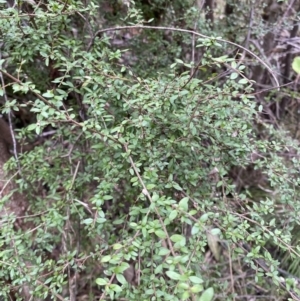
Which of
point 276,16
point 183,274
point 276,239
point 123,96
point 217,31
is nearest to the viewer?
point 183,274

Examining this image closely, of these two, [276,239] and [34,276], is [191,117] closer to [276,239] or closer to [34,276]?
[276,239]

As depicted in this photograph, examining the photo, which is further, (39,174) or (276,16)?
(276,16)

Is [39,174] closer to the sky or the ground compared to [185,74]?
closer to the ground

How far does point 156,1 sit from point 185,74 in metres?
0.62

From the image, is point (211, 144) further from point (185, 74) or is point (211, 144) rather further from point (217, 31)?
point (217, 31)

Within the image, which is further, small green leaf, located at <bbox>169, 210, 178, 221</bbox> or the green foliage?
the green foliage

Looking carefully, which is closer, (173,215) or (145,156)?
(173,215)

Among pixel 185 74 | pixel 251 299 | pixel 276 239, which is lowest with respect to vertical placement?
pixel 251 299

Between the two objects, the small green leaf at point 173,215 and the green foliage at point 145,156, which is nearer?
the small green leaf at point 173,215

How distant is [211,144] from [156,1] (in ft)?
2.32

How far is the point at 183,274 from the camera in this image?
0.63 meters

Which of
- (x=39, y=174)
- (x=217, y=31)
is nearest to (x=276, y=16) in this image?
(x=217, y=31)

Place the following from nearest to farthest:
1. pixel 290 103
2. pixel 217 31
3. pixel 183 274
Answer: pixel 183 274 < pixel 217 31 < pixel 290 103

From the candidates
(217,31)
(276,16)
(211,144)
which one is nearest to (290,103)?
(276,16)
